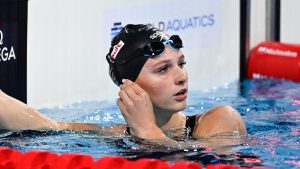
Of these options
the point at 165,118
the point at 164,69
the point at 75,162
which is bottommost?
the point at 75,162

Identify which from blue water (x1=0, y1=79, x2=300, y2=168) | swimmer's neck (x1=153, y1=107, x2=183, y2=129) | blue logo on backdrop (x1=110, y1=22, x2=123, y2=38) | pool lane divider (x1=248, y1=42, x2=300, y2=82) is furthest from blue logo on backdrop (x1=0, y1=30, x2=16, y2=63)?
pool lane divider (x1=248, y1=42, x2=300, y2=82)

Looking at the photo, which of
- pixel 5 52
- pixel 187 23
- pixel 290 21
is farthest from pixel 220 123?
pixel 290 21

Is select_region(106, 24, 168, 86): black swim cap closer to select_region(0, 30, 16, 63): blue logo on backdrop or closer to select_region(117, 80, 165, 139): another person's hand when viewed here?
select_region(117, 80, 165, 139): another person's hand

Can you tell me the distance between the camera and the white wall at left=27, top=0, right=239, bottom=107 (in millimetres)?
4941

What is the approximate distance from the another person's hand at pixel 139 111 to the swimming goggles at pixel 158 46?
0.16 meters

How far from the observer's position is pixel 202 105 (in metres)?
5.38

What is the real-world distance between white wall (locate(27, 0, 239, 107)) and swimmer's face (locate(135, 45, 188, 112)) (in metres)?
1.53

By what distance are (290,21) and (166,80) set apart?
13.1 feet

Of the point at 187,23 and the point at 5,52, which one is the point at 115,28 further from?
the point at 5,52

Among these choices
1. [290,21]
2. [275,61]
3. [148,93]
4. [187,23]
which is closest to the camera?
[148,93]

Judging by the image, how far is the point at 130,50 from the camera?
355 centimetres

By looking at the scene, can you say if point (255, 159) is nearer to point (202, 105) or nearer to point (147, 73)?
point (147, 73)

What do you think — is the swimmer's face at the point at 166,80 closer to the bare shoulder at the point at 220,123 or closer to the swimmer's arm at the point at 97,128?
the bare shoulder at the point at 220,123

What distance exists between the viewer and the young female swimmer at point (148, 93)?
3411mm
